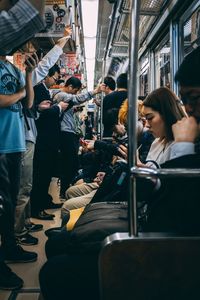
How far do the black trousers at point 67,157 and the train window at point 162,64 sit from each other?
4.64 ft

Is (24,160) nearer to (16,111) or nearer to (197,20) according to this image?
(16,111)

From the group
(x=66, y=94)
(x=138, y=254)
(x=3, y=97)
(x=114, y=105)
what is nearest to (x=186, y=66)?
(x=138, y=254)

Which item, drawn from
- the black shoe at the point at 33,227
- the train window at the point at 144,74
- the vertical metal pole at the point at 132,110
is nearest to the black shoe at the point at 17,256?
the black shoe at the point at 33,227

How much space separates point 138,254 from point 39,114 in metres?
3.03

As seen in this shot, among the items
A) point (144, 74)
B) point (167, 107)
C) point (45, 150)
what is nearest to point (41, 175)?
point (45, 150)

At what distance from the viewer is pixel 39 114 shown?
3891 mm

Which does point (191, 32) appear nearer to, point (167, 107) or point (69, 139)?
point (167, 107)

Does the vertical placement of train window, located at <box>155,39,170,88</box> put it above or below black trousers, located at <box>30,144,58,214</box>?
above

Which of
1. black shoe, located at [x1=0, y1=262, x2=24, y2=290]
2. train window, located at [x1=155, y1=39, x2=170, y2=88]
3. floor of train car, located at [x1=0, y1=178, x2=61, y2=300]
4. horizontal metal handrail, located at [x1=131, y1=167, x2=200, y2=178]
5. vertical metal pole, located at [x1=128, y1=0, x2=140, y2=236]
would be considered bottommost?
floor of train car, located at [x1=0, y1=178, x2=61, y2=300]

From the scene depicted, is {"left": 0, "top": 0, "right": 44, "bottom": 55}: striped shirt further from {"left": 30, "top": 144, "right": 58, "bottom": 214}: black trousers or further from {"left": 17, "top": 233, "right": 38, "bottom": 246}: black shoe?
{"left": 30, "top": 144, "right": 58, "bottom": 214}: black trousers

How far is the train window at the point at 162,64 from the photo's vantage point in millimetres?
4309

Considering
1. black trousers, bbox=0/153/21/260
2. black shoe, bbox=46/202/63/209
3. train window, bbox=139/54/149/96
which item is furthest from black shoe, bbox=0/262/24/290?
train window, bbox=139/54/149/96

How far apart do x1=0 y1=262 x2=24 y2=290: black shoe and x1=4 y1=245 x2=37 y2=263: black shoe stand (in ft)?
1.16

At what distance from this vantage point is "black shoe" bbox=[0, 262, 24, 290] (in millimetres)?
2131
